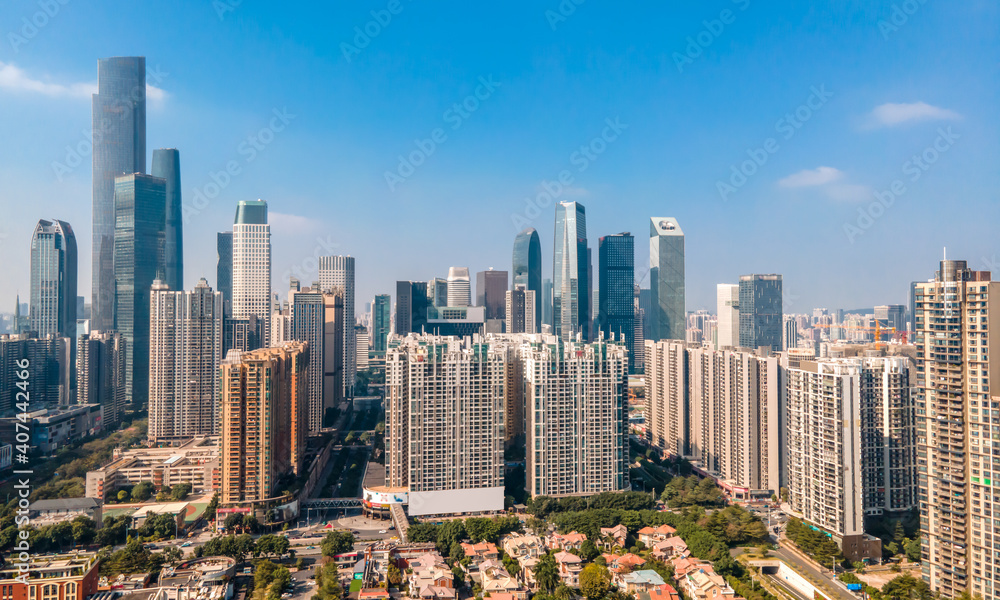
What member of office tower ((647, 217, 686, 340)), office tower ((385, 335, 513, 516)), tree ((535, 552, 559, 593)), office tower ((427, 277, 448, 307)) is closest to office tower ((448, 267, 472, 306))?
office tower ((427, 277, 448, 307))

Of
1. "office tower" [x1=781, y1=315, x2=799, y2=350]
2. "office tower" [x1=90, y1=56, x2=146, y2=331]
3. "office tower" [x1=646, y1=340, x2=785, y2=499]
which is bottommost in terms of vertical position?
"office tower" [x1=646, y1=340, x2=785, y2=499]

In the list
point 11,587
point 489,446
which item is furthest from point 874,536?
point 11,587

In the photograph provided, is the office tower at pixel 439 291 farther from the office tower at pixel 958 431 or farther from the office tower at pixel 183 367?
the office tower at pixel 958 431

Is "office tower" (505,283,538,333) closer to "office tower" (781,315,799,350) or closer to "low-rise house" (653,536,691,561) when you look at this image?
"office tower" (781,315,799,350)

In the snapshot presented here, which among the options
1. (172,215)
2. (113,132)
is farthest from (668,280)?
(113,132)

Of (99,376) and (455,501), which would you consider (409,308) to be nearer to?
(99,376)

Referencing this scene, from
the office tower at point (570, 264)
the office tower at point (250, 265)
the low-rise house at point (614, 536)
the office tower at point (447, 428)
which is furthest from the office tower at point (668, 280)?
the low-rise house at point (614, 536)

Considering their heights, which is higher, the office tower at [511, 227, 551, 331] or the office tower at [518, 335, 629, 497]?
the office tower at [511, 227, 551, 331]
